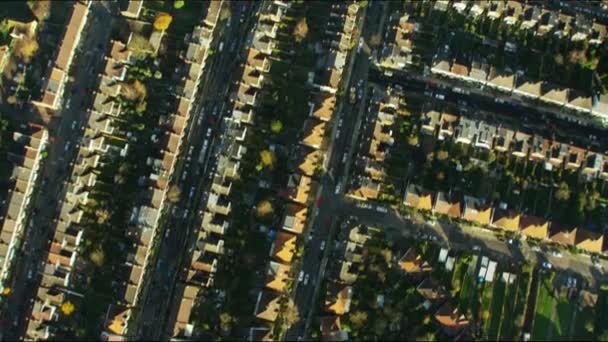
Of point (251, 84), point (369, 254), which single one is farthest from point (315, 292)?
point (251, 84)

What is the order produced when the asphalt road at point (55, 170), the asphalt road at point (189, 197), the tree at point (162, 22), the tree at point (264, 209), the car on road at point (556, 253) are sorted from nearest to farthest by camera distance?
the asphalt road at point (189, 197) < the asphalt road at point (55, 170) < the car on road at point (556, 253) < the tree at point (264, 209) < the tree at point (162, 22)

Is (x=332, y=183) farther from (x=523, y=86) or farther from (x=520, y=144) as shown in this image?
(x=523, y=86)

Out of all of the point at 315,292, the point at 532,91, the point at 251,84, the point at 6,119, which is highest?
the point at 532,91

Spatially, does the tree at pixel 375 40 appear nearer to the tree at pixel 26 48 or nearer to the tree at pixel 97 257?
the tree at pixel 97 257

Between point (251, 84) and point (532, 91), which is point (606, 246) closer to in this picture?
point (532, 91)

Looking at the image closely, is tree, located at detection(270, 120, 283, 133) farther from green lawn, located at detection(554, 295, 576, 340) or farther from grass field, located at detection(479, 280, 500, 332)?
green lawn, located at detection(554, 295, 576, 340)

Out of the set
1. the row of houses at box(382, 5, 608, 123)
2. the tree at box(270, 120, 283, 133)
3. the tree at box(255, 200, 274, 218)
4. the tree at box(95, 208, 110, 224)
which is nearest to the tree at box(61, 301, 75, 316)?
the tree at box(95, 208, 110, 224)

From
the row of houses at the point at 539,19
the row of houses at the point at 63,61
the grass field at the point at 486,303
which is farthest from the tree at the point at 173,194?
the row of houses at the point at 539,19

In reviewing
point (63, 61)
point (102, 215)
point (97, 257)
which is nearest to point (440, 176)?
point (102, 215)
